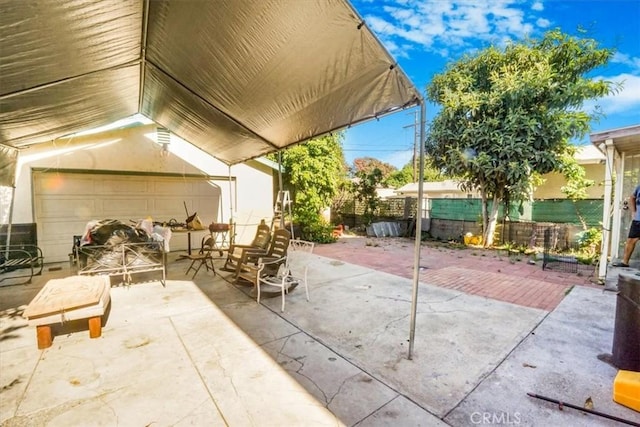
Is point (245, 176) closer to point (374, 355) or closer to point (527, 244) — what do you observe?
point (374, 355)

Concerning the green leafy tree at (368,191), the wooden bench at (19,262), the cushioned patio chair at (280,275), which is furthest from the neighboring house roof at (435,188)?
the wooden bench at (19,262)

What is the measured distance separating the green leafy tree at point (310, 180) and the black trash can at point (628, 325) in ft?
26.9

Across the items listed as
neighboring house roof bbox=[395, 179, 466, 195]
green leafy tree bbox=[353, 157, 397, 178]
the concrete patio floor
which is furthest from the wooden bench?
green leafy tree bbox=[353, 157, 397, 178]

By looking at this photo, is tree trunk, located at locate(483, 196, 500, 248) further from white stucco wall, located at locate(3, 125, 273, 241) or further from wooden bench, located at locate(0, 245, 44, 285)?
wooden bench, located at locate(0, 245, 44, 285)

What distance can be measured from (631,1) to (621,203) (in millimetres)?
4694

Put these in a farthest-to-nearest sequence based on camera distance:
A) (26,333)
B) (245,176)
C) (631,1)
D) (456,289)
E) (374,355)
Result: (245,176), (631,1), (456,289), (26,333), (374,355)

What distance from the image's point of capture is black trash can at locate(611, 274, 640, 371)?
2.48 meters

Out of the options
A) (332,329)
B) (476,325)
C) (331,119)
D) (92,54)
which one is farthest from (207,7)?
(476,325)

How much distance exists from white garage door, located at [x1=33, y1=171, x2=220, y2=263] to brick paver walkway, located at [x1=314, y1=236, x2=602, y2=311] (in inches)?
159

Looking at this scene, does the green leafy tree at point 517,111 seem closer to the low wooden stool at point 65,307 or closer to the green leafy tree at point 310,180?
the green leafy tree at point 310,180

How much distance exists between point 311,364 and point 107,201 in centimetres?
731

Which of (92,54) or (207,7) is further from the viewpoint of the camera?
(92,54)

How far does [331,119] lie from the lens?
14.4ft
